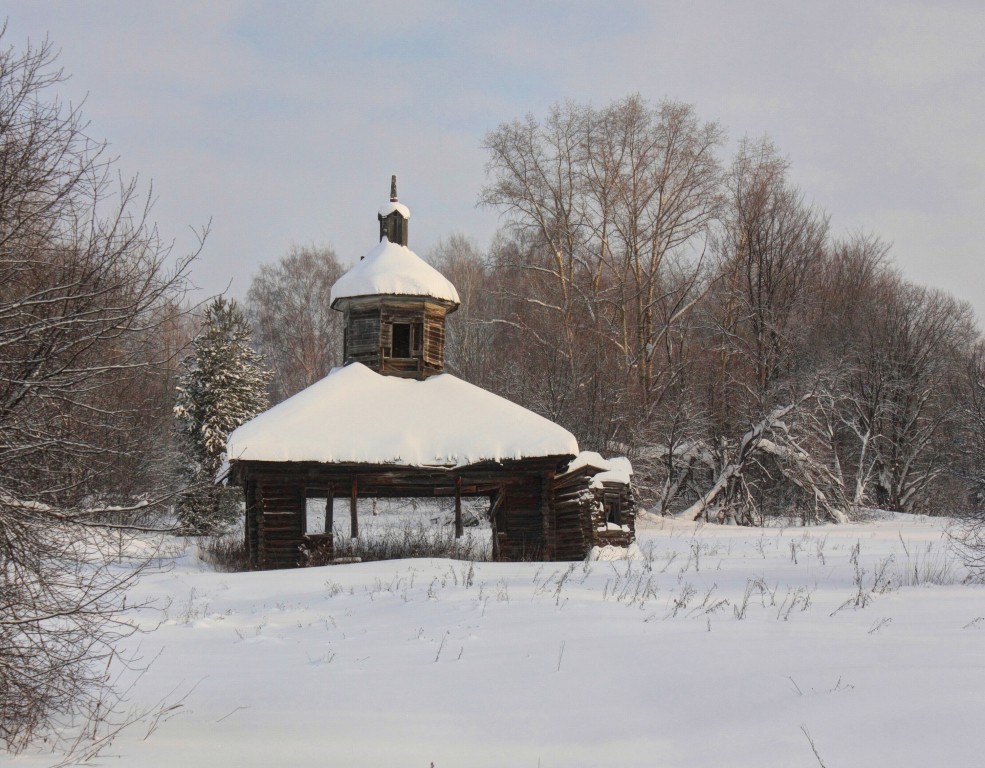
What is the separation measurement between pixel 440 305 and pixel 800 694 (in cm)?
1793

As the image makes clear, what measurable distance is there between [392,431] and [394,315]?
4.46 meters

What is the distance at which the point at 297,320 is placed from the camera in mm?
47750

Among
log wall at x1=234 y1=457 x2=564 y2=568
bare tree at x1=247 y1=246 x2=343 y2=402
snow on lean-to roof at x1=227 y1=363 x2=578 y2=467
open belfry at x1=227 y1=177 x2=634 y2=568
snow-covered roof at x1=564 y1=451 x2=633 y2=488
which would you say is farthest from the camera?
bare tree at x1=247 y1=246 x2=343 y2=402

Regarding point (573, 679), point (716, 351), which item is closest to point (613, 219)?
point (716, 351)

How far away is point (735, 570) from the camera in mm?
13836

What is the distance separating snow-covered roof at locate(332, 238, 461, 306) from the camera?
73.7ft

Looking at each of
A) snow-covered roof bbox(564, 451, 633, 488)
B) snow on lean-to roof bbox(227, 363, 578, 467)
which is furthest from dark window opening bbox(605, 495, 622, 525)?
snow on lean-to roof bbox(227, 363, 578, 467)

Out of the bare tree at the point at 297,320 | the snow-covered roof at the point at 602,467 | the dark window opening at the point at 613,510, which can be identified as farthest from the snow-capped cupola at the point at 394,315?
the bare tree at the point at 297,320

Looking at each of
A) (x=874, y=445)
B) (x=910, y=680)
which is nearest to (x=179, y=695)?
(x=910, y=680)

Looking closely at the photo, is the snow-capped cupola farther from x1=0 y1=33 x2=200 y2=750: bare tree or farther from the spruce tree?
x1=0 y1=33 x2=200 y2=750: bare tree

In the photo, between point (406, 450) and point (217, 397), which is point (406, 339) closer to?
point (406, 450)

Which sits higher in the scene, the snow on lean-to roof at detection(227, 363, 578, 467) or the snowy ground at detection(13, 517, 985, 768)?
the snow on lean-to roof at detection(227, 363, 578, 467)

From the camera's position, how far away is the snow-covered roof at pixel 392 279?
22469mm

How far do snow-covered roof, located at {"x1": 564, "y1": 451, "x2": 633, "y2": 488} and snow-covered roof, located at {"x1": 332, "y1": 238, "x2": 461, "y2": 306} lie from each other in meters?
5.07
